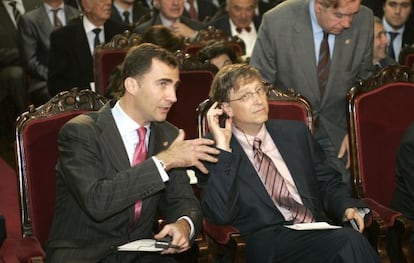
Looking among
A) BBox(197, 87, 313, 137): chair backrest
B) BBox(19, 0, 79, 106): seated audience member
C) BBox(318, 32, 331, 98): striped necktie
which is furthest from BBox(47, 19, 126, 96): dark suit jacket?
BBox(197, 87, 313, 137): chair backrest

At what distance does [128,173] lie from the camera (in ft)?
11.2

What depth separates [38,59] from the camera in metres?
7.25

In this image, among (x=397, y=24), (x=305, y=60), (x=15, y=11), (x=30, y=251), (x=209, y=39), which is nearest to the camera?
(x=30, y=251)

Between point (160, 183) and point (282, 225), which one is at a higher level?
point (160, 183)

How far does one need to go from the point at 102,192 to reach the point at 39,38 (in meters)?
4.16

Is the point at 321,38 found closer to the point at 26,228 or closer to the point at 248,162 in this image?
the point at 248,162

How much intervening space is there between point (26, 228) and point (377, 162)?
169 centimetres

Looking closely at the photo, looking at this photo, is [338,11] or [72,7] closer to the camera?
[338,11]

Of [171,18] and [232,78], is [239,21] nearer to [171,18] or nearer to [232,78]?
[171,18]

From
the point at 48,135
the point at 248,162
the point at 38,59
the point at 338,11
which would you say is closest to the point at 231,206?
the point at 248,162

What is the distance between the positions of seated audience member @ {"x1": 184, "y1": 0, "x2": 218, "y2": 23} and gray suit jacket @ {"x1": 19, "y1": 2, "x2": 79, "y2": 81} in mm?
1581

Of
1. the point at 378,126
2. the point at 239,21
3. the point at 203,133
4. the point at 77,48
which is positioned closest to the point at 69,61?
the point at 77,48

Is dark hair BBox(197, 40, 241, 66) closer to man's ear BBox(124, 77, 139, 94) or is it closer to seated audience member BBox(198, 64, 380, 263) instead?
seated audience member BBox(198, 64, 380, 263)

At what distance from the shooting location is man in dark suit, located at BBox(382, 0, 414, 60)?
7.20 meters
